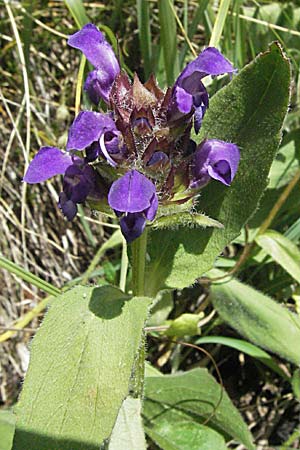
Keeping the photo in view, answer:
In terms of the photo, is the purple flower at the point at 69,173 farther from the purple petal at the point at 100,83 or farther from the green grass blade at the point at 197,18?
the green grass blade at the point at 197,18

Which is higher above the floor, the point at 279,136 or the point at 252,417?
the point at 279,136

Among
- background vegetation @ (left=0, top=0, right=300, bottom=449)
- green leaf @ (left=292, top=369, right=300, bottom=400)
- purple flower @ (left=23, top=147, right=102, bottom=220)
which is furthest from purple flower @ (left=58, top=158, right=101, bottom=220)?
green leaf @ (left=292, top=369, right=300, bottom=400)

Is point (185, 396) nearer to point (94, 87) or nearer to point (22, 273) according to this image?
point (22, 273)

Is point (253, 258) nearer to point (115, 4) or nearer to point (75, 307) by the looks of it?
point (75, 307)

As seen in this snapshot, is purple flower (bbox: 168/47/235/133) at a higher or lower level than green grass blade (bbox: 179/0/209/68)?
higher

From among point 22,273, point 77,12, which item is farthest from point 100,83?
point 77,12

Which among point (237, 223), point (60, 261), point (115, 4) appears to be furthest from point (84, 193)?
point (115, 4)

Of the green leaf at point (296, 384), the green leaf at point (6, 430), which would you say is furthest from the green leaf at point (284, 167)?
→ the green leaf at point (6, 430)

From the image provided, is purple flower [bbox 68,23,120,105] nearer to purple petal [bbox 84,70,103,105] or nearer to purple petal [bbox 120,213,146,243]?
purple petal [bbox 84,70,103,105]
